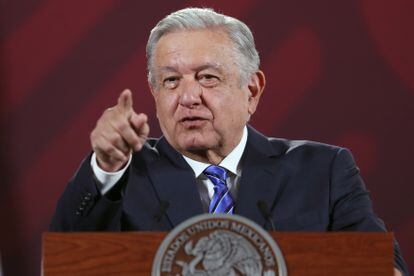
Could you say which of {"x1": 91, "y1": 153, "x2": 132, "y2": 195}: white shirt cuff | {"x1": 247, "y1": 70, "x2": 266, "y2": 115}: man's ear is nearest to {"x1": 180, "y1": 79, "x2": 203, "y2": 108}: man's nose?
{"x1": 247, "y1": 70, "x2": 266, "y2": 115}: man's ear

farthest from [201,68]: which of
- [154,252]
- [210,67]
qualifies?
[154,252]

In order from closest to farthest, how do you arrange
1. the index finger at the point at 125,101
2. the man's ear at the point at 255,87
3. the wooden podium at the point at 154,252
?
the wooden podium at the point at 154,252, the index finger at the point at 125,101, the man's ear at the point at 255,87

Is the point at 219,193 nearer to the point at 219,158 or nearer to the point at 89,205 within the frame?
the point at 219,158

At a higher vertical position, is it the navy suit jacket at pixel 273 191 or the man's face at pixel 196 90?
the man's face at pixel 196 90

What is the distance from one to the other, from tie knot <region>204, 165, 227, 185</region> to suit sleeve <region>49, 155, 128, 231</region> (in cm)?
40

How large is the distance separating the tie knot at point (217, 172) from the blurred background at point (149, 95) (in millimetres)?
647

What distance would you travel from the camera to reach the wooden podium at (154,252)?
4.21 ft

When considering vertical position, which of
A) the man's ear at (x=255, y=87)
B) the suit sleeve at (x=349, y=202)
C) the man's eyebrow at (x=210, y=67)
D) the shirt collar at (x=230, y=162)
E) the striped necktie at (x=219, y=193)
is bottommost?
the suit sleeve at (x=349, y=202)

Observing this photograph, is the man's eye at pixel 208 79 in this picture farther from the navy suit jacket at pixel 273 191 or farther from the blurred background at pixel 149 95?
the blurred background at pixel 149 95

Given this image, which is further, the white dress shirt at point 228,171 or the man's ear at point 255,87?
the man's ear at point 255,87

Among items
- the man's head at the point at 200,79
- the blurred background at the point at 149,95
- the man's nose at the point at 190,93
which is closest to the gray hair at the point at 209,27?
the man's head at the point at 200,79

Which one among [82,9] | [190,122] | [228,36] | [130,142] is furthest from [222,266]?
[82,9]

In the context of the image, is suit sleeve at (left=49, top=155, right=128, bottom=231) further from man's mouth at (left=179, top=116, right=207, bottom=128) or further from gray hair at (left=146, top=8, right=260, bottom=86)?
gray hair at (left=146, top=8, right=260, bottom=86)

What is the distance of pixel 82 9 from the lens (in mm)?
2605
